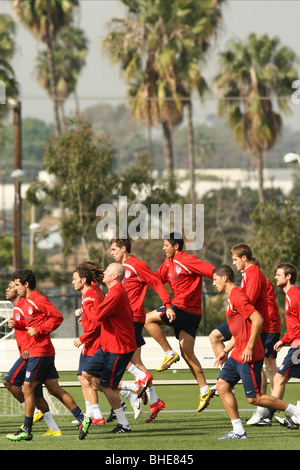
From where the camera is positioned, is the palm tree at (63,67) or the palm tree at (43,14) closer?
the palm tree at (43,14)

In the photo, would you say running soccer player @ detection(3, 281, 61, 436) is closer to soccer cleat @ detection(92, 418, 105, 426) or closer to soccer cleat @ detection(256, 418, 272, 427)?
soccer cleat @ detection(92, 418, 105, 426)

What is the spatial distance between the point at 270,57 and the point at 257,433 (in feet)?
136

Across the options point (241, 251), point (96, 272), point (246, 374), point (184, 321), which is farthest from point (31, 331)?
point (184, 321)

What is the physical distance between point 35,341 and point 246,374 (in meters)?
2.22

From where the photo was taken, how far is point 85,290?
10984 millimetres

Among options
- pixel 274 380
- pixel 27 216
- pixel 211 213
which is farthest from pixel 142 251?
pixel 27 216

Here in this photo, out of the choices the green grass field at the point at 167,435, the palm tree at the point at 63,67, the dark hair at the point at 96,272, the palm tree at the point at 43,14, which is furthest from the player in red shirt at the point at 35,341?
the palm tree at the point at 63,67

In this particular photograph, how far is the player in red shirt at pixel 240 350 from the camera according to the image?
977cm

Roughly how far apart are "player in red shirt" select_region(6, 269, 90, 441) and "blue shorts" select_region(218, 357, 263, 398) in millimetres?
1525

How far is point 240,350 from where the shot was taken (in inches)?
391

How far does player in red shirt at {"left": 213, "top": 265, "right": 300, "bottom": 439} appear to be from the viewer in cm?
977

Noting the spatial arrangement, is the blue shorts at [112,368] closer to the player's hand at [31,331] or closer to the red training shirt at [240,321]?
the player's hand at [31,331]

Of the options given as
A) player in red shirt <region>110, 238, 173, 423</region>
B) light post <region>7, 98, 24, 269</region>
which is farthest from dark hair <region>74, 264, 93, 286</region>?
light post <region>7, 98, 24, 269</region>

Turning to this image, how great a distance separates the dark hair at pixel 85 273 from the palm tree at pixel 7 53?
2961cm
